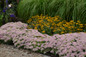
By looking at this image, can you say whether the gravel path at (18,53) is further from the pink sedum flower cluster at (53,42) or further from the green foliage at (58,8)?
the green foliage at (58,8)

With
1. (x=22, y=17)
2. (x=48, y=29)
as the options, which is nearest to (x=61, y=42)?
(x=48, y=29)

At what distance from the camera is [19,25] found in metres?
5.14

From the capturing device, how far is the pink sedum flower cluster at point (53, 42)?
3035 millimetres

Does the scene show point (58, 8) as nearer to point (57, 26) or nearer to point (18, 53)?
point (57, 26)

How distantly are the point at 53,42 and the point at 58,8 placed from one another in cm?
223

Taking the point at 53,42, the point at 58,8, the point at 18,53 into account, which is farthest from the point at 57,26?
the point at 18,53

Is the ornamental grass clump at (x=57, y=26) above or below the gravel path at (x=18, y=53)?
above

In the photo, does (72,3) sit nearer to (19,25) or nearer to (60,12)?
(60,12)

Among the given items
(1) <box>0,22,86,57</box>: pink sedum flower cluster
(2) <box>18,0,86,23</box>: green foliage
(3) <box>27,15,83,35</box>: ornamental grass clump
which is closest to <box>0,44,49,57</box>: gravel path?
(1) <box>0,22,86,57</box>: pink sedum flower cluster

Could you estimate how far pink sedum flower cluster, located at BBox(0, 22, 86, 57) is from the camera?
3.03 meters

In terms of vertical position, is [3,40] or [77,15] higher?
[77,15]

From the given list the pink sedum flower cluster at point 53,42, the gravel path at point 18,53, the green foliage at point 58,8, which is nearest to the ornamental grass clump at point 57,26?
the green foliage at point 58,8

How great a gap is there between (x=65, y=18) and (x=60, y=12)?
13.1 inches

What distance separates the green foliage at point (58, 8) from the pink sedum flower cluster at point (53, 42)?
4.80ft
